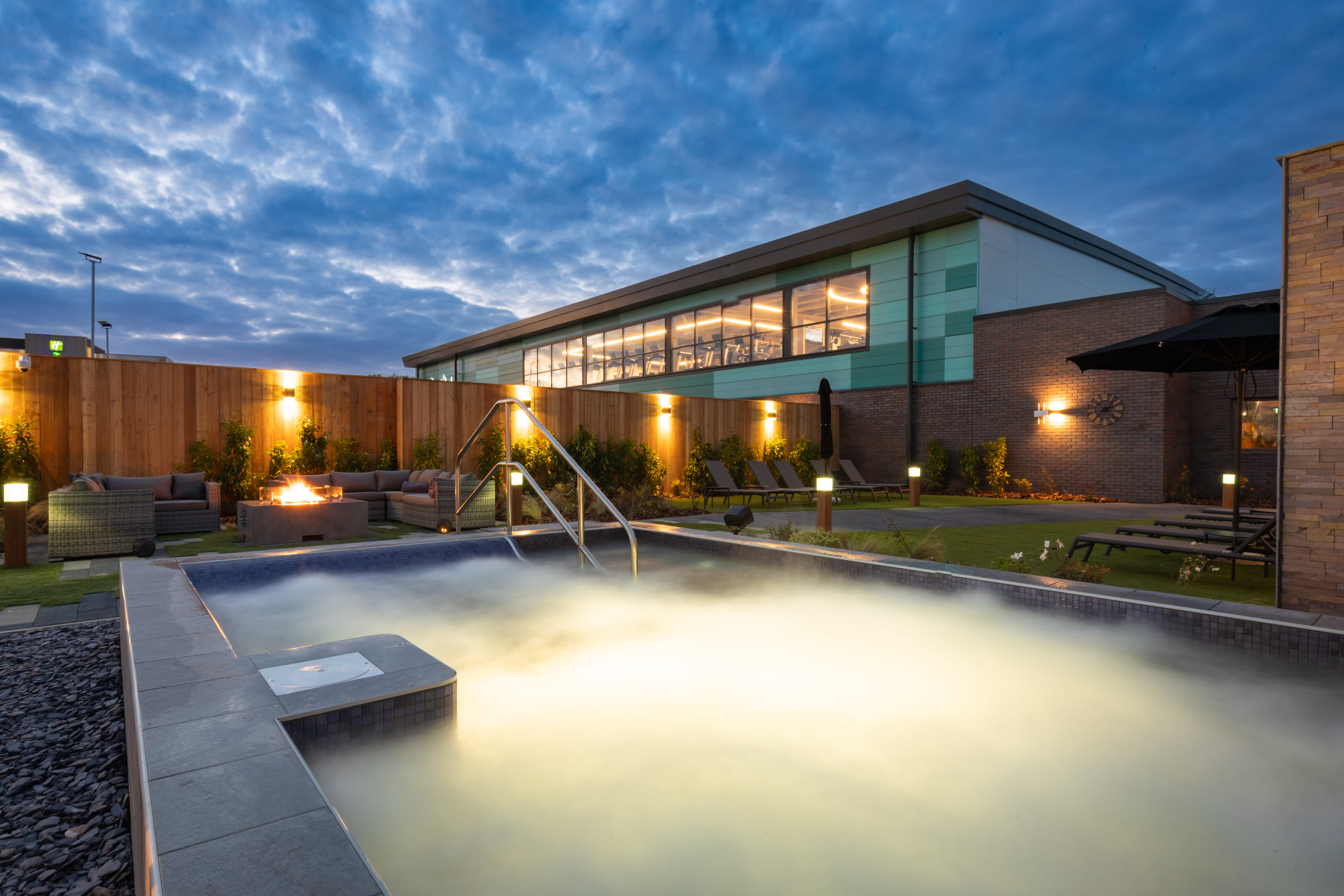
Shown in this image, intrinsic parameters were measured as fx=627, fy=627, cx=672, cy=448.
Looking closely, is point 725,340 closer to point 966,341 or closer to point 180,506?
point 966,341

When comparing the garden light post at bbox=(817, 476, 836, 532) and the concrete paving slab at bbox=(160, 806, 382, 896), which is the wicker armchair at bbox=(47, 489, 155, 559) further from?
the garden light post at bbox=(817, 476, 836, 532)

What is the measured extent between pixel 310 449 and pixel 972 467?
448 inches

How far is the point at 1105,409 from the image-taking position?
35.3 feet

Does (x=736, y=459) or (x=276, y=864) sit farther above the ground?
(x=736, y=459)

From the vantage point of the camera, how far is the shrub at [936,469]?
12.6 metres

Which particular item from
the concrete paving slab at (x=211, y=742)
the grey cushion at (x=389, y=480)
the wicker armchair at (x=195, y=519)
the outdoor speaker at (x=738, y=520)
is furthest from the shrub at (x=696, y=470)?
the concrete paving slab at (x=211, y=742)

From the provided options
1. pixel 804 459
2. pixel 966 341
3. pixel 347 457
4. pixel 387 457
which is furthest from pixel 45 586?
pixel 966 341

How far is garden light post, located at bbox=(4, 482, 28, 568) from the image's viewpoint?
497cm

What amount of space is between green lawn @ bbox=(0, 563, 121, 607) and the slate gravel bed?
77 cm

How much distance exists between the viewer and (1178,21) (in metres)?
14.2

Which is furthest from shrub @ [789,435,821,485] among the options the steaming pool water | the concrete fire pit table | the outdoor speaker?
the steaming pool water

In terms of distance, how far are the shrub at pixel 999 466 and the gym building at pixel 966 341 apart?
13cm

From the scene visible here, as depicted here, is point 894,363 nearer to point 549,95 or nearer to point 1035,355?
point 1035,355

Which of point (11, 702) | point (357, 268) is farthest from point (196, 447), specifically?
point (357, 268)
